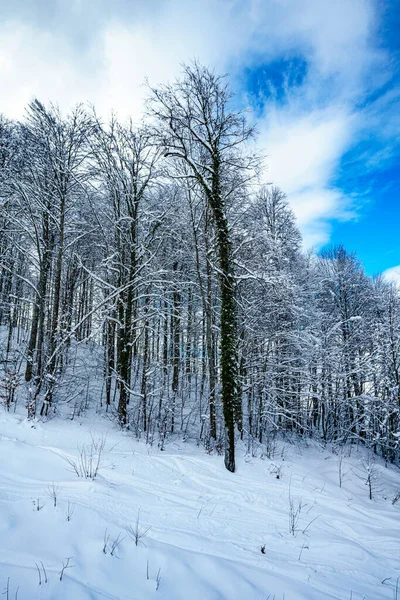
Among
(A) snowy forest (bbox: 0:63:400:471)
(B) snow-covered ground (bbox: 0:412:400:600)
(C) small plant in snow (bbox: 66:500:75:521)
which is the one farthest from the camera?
(A) snowy forest (bbox: 0:63:400:471)

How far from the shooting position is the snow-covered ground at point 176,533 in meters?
2.23

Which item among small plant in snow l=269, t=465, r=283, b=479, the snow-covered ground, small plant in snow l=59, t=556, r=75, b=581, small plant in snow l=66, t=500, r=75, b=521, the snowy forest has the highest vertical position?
the snowy forest

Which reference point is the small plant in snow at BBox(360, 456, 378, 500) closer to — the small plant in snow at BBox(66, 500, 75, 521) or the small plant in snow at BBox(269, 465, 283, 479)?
the small plant in snow at BBox(269, 465, 283, 479)

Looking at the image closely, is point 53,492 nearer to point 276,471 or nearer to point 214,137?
point 276,471

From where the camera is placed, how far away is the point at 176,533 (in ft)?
10.4

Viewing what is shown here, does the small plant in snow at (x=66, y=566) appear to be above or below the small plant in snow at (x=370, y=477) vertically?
above

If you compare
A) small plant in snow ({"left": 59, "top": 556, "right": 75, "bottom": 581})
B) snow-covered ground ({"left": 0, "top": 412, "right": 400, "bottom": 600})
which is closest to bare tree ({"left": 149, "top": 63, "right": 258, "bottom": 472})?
snow-covered ground ({"left": 0, "top": 412, "right": 400, "bottom": 600})

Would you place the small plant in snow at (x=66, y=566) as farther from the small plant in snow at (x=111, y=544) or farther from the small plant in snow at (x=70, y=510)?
the small plant in snow at (x=70, y=510)

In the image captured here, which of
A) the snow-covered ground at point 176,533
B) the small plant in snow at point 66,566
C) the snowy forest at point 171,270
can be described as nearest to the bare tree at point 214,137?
the snowy forest at point 171,270

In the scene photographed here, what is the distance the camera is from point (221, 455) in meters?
7.82

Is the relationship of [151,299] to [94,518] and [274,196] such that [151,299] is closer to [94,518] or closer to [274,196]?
[94,518]

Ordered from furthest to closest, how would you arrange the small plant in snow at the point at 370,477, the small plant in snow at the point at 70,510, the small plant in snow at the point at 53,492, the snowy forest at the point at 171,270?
the snowy forest at the point at 171,270 → the small plant in snow at the point at 370,477 → the small plant in snow at the point at 53,492 → the small plant in snow at the point at 70,510

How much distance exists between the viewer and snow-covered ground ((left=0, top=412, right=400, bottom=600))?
2.23 meters

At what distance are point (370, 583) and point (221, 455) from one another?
17.1ft
